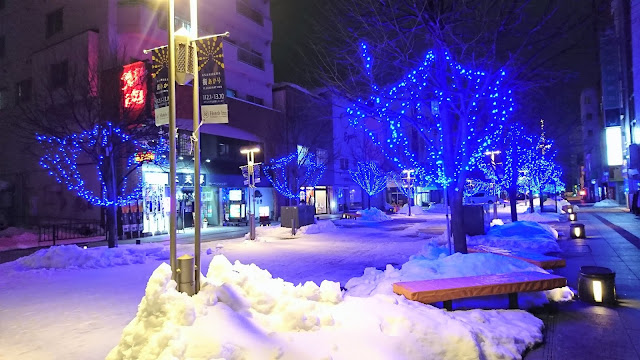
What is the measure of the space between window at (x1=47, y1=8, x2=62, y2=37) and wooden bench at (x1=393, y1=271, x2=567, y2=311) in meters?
31.0

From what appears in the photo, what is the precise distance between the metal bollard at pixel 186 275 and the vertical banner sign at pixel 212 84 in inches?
87.8

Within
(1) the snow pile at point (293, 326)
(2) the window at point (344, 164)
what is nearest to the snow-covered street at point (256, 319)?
(1) the snow pile at point (293, 326)

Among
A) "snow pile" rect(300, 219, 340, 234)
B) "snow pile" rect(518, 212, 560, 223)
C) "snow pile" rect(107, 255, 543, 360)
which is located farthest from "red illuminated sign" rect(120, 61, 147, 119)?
"snow pile" rect(518, 212, 560, 223)

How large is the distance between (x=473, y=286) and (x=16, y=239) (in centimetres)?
2302

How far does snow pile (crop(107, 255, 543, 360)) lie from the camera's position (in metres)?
4.28

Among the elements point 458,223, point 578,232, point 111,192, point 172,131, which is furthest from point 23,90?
point 578,232

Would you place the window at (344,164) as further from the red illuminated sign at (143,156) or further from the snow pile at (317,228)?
the red illuminated sign at (143,156)

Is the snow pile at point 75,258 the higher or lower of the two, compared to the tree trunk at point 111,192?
lower

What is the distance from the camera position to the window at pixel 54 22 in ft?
90.7

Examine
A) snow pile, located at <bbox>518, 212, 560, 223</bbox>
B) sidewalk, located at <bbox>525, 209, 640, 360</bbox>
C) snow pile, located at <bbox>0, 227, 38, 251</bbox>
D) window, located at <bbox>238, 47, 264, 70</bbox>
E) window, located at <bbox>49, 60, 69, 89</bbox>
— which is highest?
window, located at <bbox>238, 47, 264, 70</bbox>

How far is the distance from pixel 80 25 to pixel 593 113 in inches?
3550

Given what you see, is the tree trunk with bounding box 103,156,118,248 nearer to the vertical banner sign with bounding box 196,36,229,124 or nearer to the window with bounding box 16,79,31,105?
the vertical banner sign with bounding box 196,36,229,124

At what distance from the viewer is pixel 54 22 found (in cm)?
2808

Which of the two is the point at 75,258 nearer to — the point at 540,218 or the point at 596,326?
the point at 596,326
